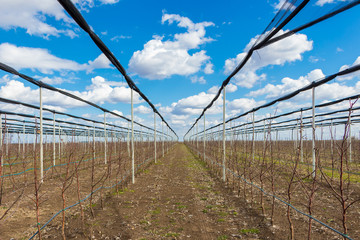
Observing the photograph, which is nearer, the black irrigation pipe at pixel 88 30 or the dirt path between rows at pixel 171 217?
the black irrigation pipe at pixel 88 30

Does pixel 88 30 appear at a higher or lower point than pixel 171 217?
higher

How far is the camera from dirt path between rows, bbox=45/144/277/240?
15.5ft

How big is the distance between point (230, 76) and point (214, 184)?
4804 mm

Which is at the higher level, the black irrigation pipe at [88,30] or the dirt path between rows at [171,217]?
the black irrigation pipe at [88,30]

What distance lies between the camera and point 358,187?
29.1 feet

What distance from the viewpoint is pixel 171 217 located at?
18.9 ft

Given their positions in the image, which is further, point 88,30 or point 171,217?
point 171,217

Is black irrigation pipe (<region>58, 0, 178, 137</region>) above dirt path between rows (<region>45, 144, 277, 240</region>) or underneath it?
above

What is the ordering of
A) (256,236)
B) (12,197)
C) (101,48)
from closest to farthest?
(256,236), (101,48), (12,197)

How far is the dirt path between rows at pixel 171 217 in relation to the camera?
4.73 meters

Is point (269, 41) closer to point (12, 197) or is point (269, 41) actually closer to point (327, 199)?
point (327, 199)

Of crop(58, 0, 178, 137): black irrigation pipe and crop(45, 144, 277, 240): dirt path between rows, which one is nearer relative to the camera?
crop(58, 0, 178, 137): black irrigation pipe

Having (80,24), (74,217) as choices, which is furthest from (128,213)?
(80,24)

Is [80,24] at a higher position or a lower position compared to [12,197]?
higher
